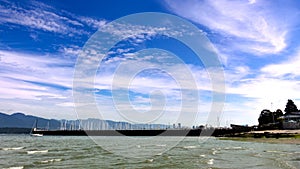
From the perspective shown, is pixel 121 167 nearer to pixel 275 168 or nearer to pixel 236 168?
pixel 236 168

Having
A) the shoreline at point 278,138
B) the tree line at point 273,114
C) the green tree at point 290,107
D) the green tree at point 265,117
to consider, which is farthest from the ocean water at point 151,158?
the green tree at point 290,107

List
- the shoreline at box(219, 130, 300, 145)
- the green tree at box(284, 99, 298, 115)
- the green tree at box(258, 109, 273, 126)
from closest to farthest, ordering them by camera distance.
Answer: the shoreline at box(219, 130, 300, 145), the green tree at box(258, 109, 273, 126), the green tree at box(284, 99, 298, 115)

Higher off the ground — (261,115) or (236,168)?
(261,115)

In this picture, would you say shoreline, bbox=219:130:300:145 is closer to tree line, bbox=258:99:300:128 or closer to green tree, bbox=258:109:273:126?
green tree, bbox=258:109:273:126

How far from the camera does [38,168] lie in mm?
28609

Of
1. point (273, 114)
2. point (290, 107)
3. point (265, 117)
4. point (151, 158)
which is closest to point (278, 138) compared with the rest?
point (151, 158)

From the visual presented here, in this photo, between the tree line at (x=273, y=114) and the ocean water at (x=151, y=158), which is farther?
the tree line at (x=273, y=114)

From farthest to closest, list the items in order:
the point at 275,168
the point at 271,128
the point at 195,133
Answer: the point at 195,133, the point at 271,128, the point at 275,168

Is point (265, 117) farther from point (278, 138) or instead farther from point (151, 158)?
point (151, 158)

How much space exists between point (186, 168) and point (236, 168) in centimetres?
433

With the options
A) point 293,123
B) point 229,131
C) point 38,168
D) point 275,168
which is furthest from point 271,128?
point 38,168

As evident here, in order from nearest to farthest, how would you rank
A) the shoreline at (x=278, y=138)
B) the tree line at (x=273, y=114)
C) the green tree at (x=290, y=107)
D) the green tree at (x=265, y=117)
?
1. the shoreline at (x=278, y=138)
2. the tree line at (x=273, y=114)
3. the green tree at (x=265, y=117)
4. the green tree at (x=290, y=107)

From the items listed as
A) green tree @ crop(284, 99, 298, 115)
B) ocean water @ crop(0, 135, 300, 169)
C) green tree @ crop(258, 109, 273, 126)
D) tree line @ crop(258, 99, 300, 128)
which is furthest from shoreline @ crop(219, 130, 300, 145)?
green tree @ crop(284, 99, 298, 115)

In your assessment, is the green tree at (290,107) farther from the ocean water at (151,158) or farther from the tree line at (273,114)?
the ocean water at (151,158)
